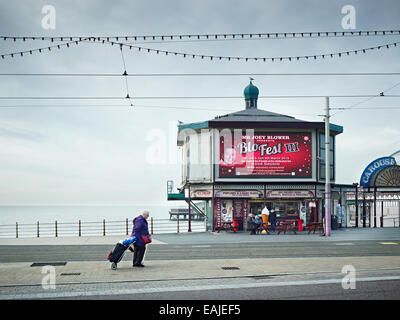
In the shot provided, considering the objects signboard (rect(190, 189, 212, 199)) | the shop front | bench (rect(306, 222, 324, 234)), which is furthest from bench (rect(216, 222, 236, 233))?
bench (rect(306, 222, 324, 234))

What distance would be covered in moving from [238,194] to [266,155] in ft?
11.6

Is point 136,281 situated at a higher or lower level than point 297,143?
lower

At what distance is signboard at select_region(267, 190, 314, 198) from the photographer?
1364 inches

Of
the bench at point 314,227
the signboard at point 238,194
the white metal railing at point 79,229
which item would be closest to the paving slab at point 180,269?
the white metal railing at point 79,229

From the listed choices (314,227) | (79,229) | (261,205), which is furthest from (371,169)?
(79,229)

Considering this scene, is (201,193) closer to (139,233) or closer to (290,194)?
(290,194)

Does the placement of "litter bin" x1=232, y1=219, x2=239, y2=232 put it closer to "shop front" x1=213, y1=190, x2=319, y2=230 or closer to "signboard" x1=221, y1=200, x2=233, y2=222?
"shop front" x1=213, y1=190, x2=319, y2=230

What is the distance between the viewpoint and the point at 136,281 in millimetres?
11711

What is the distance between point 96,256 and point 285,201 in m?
20.5

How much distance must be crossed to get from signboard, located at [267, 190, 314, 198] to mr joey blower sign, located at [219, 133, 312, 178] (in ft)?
4.17

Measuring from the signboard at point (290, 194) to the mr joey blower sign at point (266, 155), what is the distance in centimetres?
127

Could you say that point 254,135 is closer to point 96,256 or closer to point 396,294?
point 96,256
